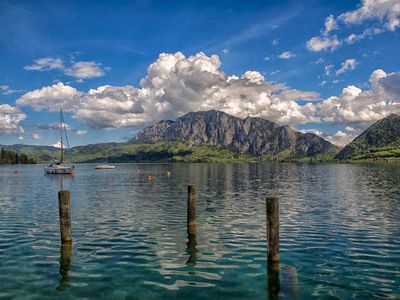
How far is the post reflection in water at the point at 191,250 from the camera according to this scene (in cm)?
2320

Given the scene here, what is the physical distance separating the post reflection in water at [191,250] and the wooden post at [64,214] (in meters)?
9.53

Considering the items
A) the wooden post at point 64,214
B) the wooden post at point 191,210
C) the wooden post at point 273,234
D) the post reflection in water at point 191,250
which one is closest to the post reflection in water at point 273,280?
the wooden post at point 273,234

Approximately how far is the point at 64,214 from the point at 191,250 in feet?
33.9

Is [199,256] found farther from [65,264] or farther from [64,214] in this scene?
[64,214]

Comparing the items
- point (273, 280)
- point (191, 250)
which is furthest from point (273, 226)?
point (191, 250)

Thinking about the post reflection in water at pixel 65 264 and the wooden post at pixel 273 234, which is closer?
the post reflection in water at pixel 65 264

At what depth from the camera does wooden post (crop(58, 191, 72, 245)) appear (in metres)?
26.7

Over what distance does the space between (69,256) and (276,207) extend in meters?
15.0

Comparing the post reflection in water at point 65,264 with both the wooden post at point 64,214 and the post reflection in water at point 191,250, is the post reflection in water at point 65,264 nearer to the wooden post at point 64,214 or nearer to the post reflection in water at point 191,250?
the wooden post at point 64,214

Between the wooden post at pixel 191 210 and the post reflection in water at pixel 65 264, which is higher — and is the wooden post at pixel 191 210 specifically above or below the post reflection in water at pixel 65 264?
above

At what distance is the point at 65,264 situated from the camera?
74.7 ft

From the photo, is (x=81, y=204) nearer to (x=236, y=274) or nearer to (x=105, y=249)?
(x=105, y=249)

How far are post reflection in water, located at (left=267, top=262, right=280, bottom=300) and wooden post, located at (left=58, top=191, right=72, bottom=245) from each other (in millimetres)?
15824

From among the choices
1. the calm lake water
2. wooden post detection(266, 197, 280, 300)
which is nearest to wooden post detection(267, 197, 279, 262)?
wooden post detection(266, 197, 280, 300)
